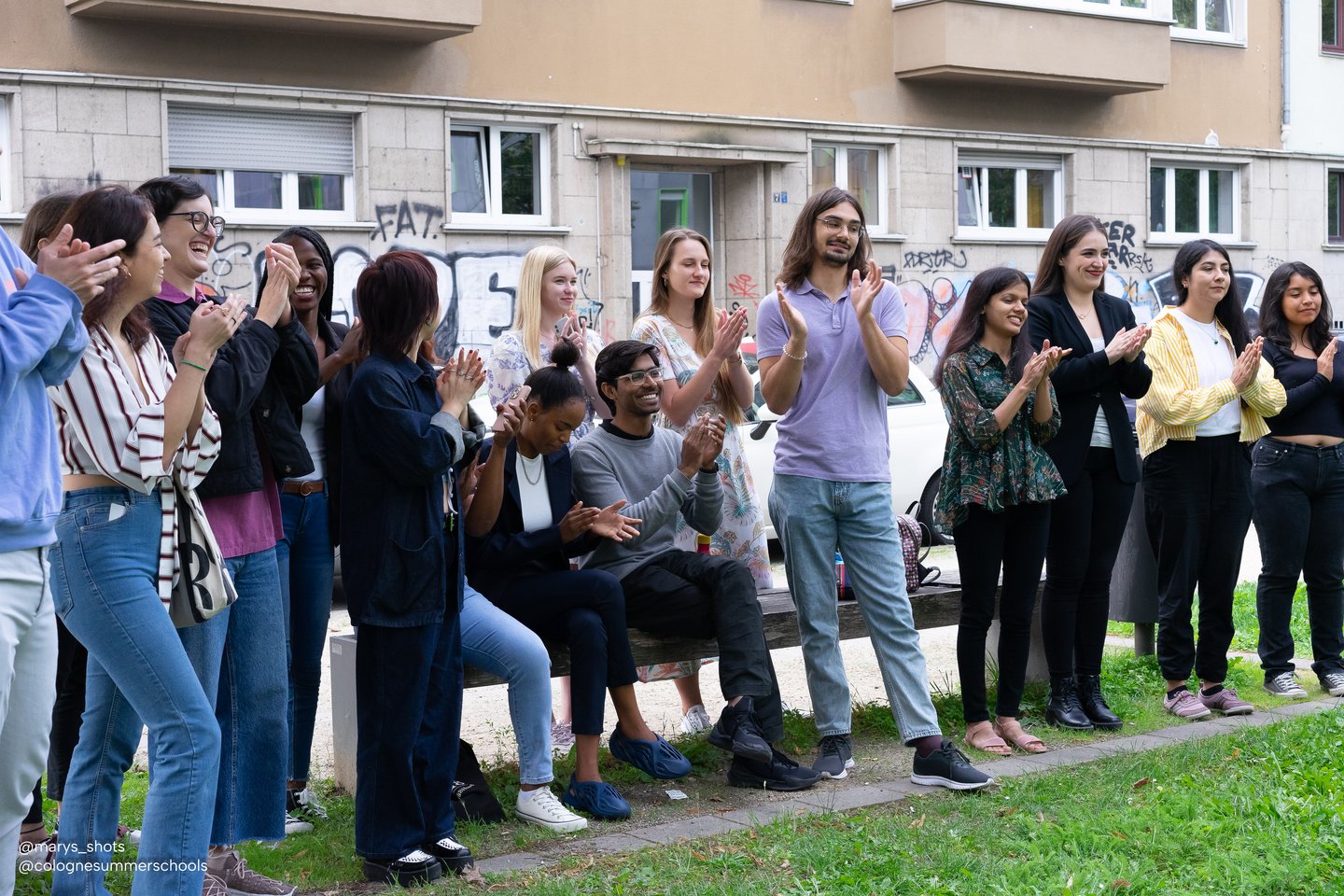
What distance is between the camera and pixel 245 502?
16.2 feet

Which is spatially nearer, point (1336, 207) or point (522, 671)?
point (522, 671)

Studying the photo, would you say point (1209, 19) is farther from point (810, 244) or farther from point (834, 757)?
point (834, 757)

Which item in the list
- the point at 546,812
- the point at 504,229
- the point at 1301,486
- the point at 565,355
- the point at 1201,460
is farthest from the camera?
the point at 504,229

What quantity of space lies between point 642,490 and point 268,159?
11374mm

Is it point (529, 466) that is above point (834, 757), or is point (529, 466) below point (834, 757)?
above

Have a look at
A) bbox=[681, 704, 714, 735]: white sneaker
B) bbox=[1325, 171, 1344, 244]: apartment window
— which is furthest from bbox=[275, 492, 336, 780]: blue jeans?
bbox=[1325, 171, 1344, 244]: apartment window

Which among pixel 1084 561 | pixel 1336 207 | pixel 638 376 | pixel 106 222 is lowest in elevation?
pixel 1084 561

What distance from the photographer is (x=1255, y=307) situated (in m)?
24.2

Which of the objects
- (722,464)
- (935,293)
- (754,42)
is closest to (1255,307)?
(935,293)

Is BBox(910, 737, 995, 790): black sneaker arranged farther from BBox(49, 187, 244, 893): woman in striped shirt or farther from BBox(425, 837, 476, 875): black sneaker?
BBox(49, 187, 244, 893): woman in striped shirt

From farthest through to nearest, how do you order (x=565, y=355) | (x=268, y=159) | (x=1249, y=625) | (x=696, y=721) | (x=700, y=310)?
1. (x=268, y=159)
2. (x=1249, y=625)
3. (x=696, y=721)
4. (x=700, y=310)
5. (x=565, y=355)

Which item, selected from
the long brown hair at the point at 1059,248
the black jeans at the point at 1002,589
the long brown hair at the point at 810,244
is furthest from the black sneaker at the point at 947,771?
the long brown hair at the point at 1059,248

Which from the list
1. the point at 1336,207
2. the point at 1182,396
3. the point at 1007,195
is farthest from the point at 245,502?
the point at 1336,207

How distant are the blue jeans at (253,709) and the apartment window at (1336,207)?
2416cm
